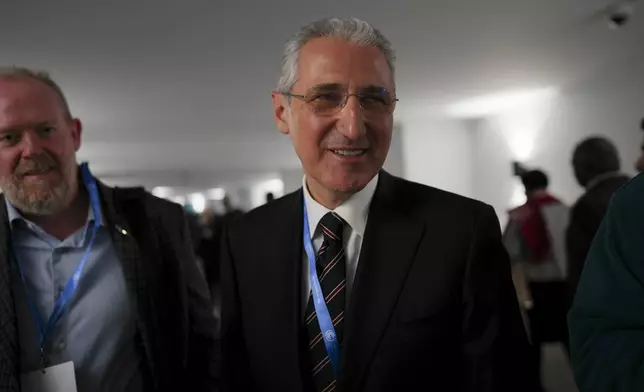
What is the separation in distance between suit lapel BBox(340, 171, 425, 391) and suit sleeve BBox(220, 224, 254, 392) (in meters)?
0.28

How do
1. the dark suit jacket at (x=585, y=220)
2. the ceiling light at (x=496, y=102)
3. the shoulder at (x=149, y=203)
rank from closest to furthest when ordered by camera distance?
the shoulder at (x=149, y=203)
the dark suit jacket at (x=585, y=220)
the ceiling light at (x=496, y=102)

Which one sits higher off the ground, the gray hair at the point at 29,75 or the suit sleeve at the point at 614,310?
the gray hair at the point at 29,75

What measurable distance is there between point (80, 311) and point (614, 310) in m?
1.22

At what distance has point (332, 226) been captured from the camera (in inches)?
41.2

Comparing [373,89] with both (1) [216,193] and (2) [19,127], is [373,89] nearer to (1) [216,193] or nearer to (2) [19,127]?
(2) [19,127]

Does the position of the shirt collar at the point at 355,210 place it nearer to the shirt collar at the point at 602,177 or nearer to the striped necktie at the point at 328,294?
the striped necktie at the point at 328,294

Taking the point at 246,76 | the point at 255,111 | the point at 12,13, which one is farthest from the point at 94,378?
the point at 255,111

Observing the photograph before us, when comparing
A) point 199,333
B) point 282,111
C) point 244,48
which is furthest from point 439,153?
point 282,111

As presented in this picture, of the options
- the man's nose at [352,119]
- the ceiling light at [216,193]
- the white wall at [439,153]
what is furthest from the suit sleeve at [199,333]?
the ceiling light at [216,193]

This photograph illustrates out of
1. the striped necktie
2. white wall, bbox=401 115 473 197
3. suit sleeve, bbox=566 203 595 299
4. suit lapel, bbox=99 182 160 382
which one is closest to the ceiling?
white wall, bbox=401 115 473 197

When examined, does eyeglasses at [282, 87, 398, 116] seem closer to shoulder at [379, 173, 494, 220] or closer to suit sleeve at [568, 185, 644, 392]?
shoulder at [379, 173, 494, 220]

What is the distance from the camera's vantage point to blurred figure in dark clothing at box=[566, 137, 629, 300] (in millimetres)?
2314

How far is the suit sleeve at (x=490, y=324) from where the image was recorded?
3.04ft

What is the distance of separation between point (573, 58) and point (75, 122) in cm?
518
